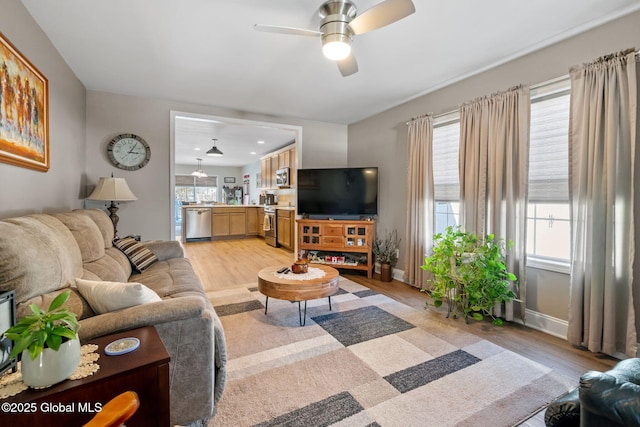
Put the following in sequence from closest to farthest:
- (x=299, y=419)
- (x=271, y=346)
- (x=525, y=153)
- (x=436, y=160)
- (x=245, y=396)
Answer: (x=299, y=419), (x=245, y=396), (x=271, y=346), (x=525, y=153), (x=436, y=160)

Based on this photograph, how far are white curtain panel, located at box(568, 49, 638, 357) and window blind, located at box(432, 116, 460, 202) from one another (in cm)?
119

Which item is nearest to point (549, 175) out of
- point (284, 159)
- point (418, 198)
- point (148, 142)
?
point (418, 198)

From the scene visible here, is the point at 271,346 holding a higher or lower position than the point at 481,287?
lower

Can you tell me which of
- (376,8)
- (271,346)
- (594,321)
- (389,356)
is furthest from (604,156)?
(271,346)

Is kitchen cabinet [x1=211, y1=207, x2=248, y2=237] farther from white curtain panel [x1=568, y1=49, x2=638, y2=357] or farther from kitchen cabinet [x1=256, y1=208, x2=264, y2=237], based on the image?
white curtain panel [x1=568, y1=49, x2=638, y2=357]

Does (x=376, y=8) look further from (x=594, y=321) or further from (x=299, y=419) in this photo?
(x=594, y=321)

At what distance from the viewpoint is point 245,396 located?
1701 millimetres

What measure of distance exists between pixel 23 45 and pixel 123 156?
181cm

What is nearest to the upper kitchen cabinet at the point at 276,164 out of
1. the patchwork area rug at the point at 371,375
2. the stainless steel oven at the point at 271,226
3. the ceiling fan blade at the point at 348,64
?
the stainless steel oven at the point at 271,226

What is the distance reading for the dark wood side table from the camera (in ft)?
2.74

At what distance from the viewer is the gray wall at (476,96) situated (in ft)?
7.25

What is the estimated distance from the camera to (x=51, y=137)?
2516mm

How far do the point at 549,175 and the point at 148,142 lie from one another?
4434 mm

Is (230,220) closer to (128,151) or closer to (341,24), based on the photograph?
(128,151)
